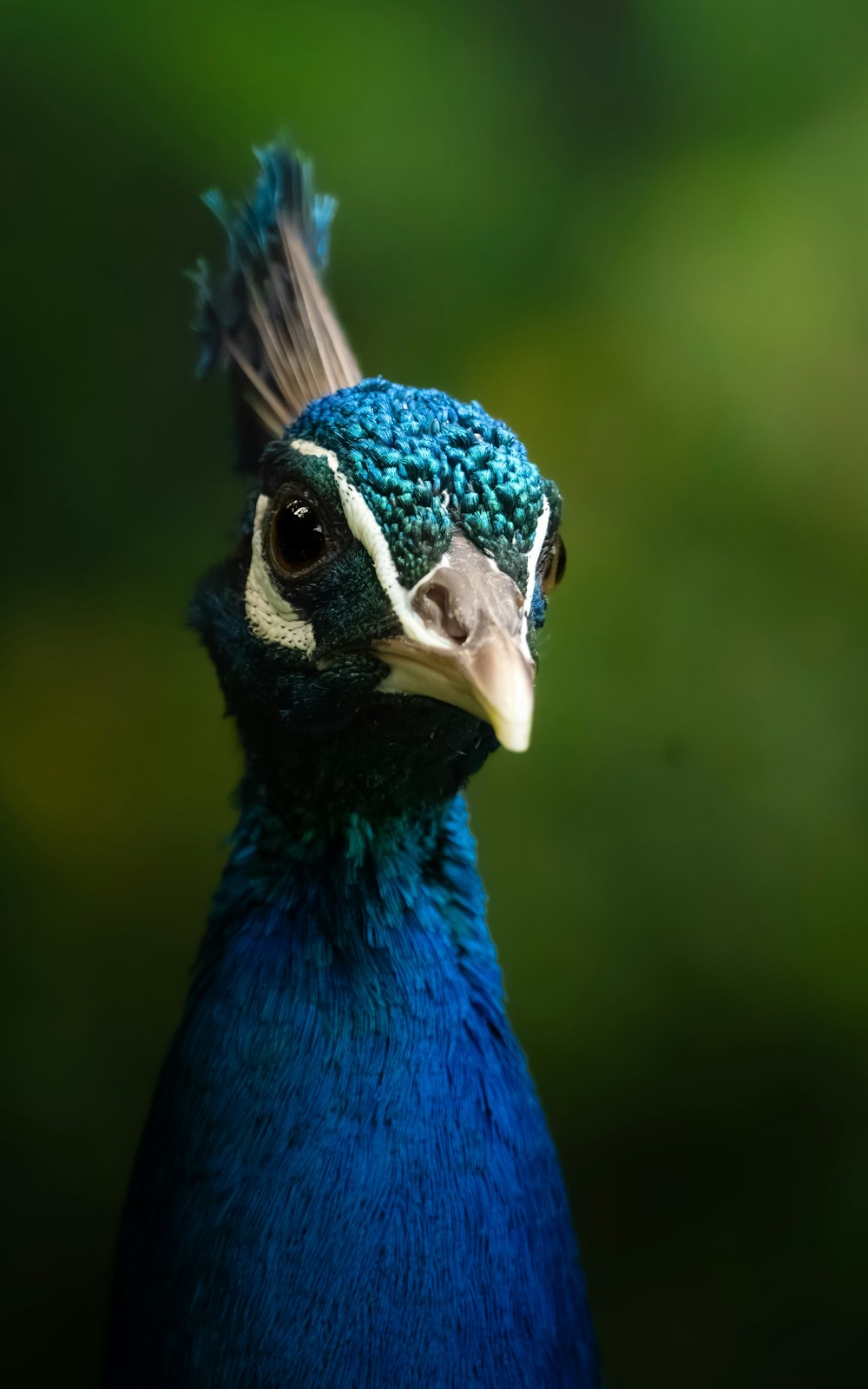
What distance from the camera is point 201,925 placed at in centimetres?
175

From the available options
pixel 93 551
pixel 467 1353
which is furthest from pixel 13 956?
pixel 467 1353

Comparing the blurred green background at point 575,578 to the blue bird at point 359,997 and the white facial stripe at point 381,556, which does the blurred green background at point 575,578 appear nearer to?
the blue bird at point 359,997

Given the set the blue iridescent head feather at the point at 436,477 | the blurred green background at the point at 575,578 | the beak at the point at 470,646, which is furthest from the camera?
the blurred green background at the point at 575,578

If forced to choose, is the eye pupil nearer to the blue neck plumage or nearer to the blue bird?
A: the blue bird

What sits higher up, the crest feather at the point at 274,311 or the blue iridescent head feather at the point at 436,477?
the crest feather at the point at 274,311

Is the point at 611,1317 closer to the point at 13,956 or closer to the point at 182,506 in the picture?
the point at 13,956

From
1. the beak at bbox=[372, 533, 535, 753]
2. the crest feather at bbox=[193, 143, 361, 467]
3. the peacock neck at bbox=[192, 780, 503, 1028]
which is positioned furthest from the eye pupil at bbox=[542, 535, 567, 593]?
the crest feather at bbox=[193, 143, 361, 467]

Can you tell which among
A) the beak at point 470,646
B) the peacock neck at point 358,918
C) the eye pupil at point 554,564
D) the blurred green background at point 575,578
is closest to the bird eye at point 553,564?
the eye pupil at point 554,564

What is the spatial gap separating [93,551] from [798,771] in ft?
3.59

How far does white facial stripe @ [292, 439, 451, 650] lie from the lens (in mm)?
889

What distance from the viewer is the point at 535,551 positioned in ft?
3.17

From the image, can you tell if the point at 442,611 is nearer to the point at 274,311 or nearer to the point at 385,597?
the point at 385,597

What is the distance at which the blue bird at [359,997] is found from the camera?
0.94 metres

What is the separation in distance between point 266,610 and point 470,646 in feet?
0.93
